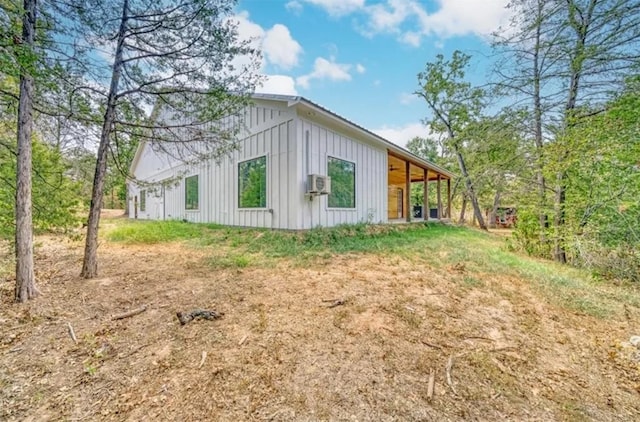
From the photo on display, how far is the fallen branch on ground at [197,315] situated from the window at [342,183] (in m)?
4.73

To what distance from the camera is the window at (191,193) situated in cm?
1008

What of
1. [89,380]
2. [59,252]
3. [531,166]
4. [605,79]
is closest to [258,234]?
[59,252]

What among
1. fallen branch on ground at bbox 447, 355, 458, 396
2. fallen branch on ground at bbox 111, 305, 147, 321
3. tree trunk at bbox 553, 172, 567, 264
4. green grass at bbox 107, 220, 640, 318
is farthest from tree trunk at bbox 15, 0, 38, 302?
tree trunk at bbox 553, 172, 567, 264

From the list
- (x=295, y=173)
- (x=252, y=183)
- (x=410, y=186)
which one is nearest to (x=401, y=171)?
(x=410, y=186)

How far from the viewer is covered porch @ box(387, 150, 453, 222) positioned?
34.4ft

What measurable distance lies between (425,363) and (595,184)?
14.0 ft

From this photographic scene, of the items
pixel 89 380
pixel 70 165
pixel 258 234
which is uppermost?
pixel 70 165

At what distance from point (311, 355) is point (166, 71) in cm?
421

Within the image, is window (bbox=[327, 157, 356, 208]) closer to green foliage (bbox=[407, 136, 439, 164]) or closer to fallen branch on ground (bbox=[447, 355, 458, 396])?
fallen branch on ground (bbox=[447, 355, 458, 396])

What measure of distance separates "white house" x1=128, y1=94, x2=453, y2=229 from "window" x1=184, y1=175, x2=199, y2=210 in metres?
0.13

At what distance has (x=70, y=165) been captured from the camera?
432 centimetres

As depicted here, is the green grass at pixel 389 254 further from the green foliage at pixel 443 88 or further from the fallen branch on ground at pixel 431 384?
the green foliage at pixel 443 88

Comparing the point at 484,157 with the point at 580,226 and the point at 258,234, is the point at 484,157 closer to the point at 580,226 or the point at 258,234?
the point at 580,226

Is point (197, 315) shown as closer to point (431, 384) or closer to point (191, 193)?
point (431, 384)
